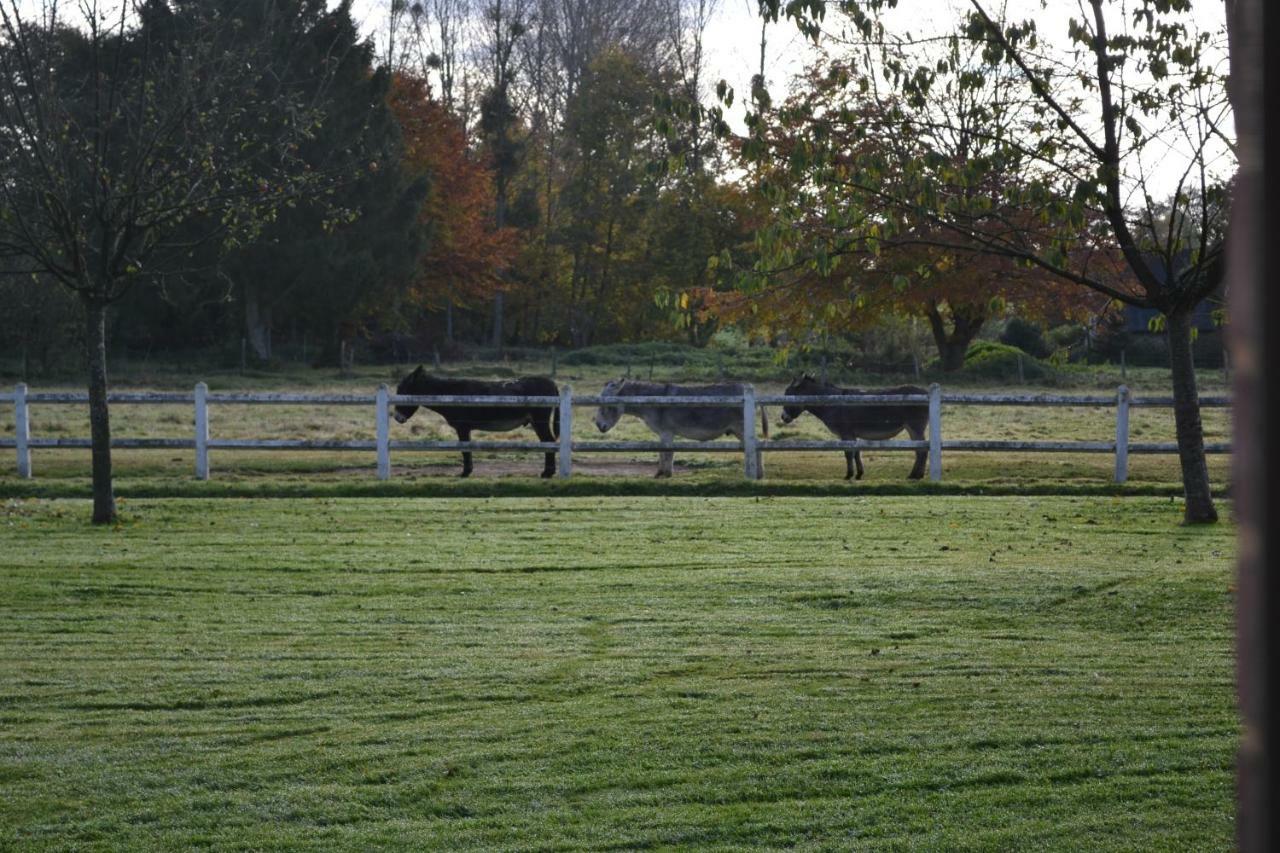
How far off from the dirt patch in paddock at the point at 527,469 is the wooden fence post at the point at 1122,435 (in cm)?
590

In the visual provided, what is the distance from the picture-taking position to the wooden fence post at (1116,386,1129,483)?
59.7 ft

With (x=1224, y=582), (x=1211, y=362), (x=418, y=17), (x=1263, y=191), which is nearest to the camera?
(x=1263, y=191)

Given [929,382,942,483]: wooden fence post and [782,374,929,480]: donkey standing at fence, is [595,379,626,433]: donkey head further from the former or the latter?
[929,382,942,483]: wooden fence post

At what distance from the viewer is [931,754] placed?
19.7ft

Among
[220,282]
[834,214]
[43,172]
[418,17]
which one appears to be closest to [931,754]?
[834,214]

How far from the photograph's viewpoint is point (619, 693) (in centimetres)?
715

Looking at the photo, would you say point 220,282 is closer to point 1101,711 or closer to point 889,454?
point 889,454

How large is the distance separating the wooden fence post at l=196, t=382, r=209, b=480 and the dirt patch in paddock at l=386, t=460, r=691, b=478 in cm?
256

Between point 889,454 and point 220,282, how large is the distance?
1005 inches

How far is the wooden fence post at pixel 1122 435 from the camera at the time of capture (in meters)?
18.2

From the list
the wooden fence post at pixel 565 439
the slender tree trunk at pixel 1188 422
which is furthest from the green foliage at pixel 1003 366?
the slender tree trunk at pixel 1188 422

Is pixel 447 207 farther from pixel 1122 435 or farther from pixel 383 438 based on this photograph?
pixel 1122 435

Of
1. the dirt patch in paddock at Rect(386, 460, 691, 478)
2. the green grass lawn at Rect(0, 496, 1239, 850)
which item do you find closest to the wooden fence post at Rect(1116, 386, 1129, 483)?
the green grass lawn at Rect(0, 496, 1239, 850)

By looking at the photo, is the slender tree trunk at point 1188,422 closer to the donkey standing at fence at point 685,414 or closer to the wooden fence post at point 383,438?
the donkey standing at fence at point 685,414
